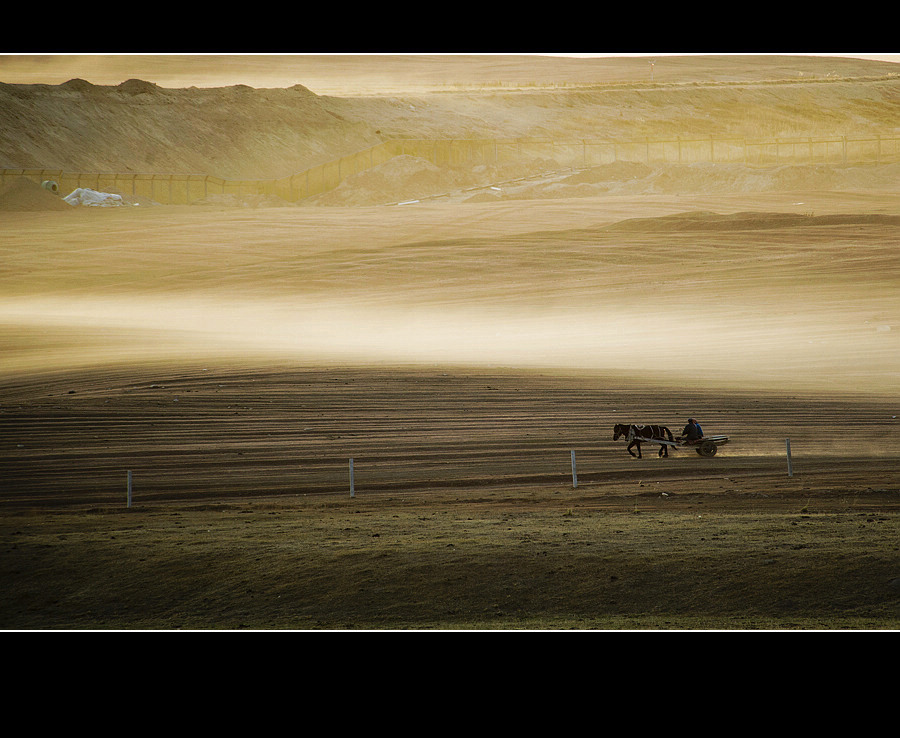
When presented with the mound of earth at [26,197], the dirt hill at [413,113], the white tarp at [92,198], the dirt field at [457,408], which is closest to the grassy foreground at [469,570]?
the dirt field at [457,408]

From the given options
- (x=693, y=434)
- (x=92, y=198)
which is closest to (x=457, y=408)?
(x=693, y=434)

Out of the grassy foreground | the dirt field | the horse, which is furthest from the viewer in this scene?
the horse

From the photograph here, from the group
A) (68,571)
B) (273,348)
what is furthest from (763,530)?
(273,348)

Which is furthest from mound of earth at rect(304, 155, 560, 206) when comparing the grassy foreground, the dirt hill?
the grassy foreground

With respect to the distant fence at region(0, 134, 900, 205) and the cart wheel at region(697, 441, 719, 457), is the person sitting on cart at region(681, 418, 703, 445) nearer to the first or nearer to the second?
the cart wheel at region(697, 441, 719, 457)

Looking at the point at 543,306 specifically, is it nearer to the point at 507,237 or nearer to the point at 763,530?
the point at 507,237

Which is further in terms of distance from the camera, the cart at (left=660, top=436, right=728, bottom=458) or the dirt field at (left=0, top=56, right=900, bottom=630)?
the cart at (left=660, top=436, right=728, bottom=458)

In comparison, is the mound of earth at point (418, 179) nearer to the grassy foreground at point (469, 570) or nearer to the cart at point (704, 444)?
the cart at point (704, 444)
